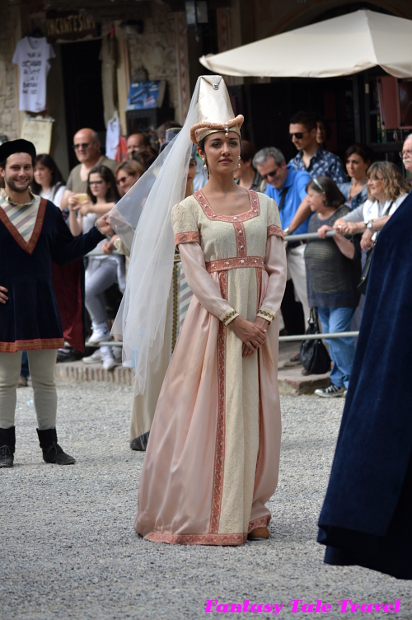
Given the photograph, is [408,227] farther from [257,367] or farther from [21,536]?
[21,536]

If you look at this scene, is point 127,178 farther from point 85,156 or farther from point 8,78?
point 8,78

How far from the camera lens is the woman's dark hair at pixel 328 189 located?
7.94 m

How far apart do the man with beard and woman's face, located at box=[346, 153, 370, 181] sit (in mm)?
2999

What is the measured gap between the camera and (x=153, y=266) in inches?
202

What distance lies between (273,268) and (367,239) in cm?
300

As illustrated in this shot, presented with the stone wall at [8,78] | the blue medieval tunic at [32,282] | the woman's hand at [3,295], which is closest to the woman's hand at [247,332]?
the blue medieval tunic at [32,282]

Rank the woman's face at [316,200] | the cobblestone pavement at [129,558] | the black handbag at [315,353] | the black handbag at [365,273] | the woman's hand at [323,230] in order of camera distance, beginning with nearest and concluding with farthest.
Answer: the cobblestone pavement at [129,558], the black handbag at [365,273], the woman's hand at [323,230], the woman's face at [316,200], the black handbag at [315,353]

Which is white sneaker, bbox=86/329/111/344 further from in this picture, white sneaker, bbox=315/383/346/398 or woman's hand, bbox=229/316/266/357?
woman's hand, bbox=229/316/266/357

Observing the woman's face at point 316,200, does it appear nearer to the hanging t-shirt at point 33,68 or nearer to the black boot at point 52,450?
the black boot at point 52,450

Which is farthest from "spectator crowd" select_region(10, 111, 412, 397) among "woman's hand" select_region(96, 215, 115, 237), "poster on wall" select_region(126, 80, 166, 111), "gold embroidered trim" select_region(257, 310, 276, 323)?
"gold embroidered trim" select_region(257, 310, 276, 323)

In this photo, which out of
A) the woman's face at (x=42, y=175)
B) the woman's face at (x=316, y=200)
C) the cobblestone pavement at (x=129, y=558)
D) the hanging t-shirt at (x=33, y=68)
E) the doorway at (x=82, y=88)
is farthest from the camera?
the doorway at (x=82, y=88)

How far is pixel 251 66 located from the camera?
8508mm

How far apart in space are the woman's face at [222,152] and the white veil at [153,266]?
1.08 feet

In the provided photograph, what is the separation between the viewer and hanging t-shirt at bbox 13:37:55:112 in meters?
12.4
